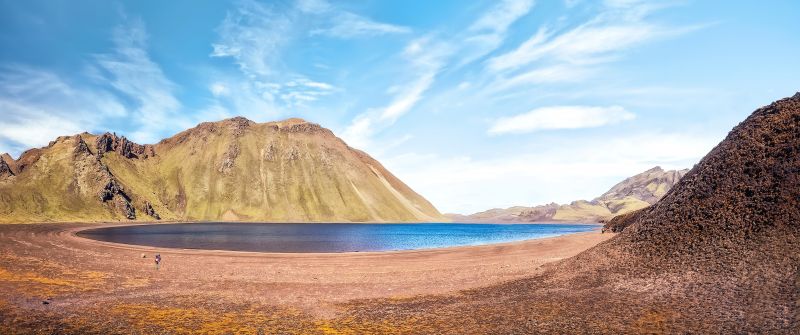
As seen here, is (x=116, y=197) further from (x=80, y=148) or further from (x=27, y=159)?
(x=27, y=159)

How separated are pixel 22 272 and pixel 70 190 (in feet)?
544

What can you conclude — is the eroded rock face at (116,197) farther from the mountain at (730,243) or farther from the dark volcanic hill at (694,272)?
the mountain at (730,243)

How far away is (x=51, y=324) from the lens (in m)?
16.5

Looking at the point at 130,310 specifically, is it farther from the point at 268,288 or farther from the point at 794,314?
the point at 794,314

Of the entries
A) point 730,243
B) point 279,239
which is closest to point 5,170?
point 279,239

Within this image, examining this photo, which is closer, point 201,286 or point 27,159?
point 201,286

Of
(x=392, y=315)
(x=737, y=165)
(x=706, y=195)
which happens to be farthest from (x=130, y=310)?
(x=737, y=165)

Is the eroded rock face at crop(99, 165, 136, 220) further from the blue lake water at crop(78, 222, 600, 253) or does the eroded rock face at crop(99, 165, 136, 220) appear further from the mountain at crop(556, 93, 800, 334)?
the mountain at crop(556, 93, 800, 334)

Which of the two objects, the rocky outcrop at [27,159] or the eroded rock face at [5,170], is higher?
the rocky outcrop at [27,159]

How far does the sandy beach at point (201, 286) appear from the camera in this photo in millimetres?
18188

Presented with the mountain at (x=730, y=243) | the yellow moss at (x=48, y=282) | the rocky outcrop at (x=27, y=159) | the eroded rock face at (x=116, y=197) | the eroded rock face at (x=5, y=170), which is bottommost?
the yellow moss at (x=48, y=282)

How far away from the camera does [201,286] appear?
2677cm

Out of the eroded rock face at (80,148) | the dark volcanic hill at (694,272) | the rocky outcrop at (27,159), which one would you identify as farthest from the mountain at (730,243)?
the eroded rock face at (80,148)

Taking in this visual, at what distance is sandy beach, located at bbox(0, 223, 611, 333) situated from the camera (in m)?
18.2
